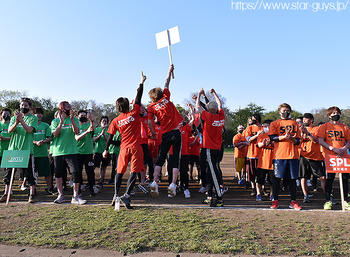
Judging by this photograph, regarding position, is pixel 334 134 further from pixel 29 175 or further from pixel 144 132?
pixel 29 175

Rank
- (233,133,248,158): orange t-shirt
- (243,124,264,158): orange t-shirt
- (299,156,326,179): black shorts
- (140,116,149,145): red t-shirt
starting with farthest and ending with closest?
(233,133,248,158): orange t-shirt, (140,116,149,145): red t-shirt, (243,124,264,158): orange t-shirt, (299,156,326,179): black shorts

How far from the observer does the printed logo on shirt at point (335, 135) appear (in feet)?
19.1

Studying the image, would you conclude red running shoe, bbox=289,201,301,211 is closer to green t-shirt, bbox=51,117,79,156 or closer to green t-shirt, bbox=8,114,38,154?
green t-shirt, bbox=51,117,79,156

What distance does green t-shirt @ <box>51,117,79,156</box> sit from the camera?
19.2ft

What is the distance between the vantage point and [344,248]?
3383mm

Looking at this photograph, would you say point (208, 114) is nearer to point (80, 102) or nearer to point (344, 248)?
point (344, 248)

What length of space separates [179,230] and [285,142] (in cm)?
315

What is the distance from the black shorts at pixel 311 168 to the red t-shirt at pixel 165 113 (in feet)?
11.7

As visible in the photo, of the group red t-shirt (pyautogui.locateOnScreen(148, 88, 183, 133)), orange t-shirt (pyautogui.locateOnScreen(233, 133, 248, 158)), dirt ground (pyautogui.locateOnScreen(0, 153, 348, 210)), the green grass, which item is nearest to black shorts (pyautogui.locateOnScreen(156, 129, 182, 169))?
red t-shirt (pyautogui.locateOnScreen(148, 88, 183, 133))

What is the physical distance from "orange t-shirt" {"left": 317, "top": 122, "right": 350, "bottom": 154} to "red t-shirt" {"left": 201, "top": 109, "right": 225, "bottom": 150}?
7.80 ft

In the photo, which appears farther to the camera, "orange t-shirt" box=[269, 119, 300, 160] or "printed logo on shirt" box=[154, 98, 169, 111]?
"printed logo on shirt" box=[154, 98, 169, 111]

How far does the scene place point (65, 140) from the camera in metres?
5.92

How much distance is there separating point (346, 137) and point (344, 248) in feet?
10.8

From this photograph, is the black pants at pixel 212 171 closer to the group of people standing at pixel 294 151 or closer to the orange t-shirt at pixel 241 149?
the group of people standing at pixel 294 151
